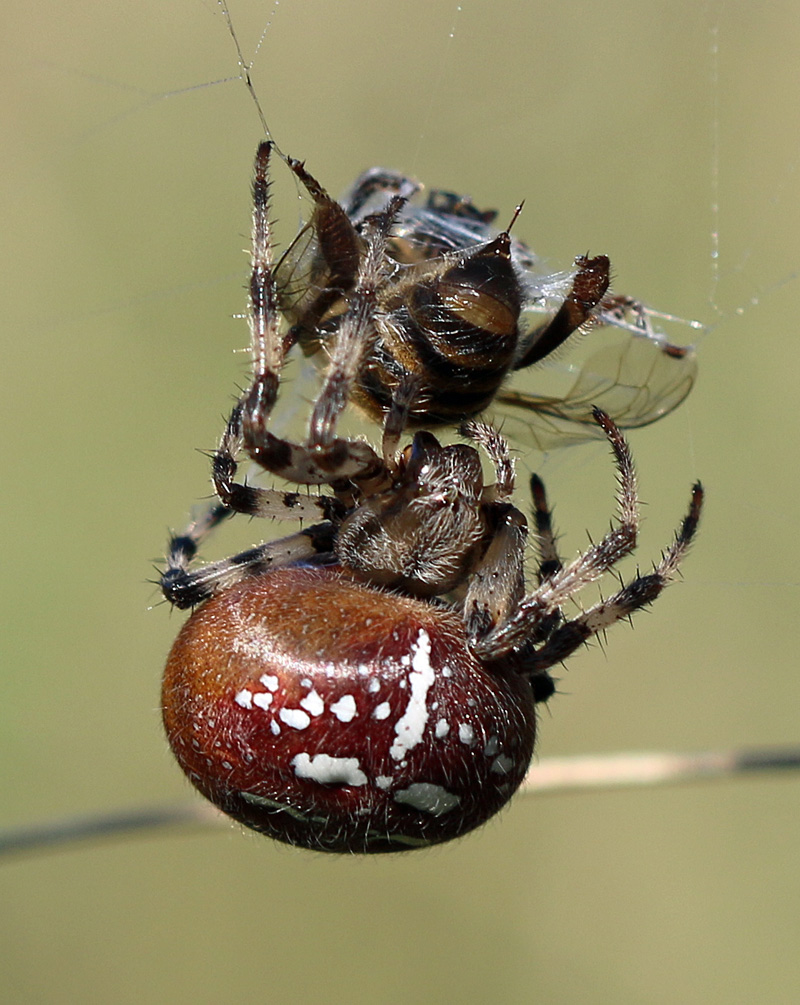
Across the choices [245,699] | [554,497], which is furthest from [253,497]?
[554,497]

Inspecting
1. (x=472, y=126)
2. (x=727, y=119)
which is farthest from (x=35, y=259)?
(x=727, y=119)

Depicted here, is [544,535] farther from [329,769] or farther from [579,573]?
[329,769]

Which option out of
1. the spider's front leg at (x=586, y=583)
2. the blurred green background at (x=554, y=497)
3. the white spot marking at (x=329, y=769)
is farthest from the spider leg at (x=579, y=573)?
the blurred green background at (x=554, y=497)

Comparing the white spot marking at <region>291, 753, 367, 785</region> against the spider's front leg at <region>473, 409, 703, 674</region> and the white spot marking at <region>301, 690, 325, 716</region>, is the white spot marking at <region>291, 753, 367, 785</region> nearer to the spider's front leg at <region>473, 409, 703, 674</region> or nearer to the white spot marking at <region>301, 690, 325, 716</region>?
the white spot marking at <region>301, 690, 325, 716</region>

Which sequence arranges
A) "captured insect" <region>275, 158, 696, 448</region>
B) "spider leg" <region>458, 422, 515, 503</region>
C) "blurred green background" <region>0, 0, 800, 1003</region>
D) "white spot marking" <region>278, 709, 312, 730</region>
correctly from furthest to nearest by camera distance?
"blurred green background" <region>0, 0, 800, 1003</region>, "spider leg" <region>458, 422, 515, 503</region>, "captured insect" <region>275, 158, 696, 448</region>, "white spot marking" <region>278, 709, 312, 730</region>

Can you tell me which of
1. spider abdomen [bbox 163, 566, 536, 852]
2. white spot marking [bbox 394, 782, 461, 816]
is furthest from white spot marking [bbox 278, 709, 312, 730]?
white spot marking [bbox 394, 782, 461, 816]

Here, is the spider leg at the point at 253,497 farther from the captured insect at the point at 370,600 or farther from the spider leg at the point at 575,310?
the spider leg at the point at 575,310
